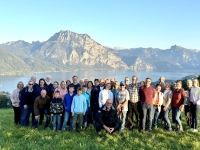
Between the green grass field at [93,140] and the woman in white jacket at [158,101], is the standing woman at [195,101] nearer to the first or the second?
the green grass field at [93,140]

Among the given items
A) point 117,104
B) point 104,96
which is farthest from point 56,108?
point 117,104

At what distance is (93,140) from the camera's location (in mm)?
7227

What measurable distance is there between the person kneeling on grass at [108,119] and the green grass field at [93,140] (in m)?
0.33

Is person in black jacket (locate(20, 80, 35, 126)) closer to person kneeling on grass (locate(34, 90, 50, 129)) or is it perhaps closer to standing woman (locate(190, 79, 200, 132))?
person kneeling on grass (locate(34, 90, 50, 129))

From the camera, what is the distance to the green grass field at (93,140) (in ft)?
21.6

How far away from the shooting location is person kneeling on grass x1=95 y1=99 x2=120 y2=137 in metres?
7.78

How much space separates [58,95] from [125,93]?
2785mm

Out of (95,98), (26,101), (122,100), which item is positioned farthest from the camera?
(95,98)

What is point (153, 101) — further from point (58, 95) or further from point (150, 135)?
point (58, 95)

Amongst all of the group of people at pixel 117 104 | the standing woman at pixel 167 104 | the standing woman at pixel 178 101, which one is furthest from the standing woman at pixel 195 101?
the standing woman at pixel 167 104

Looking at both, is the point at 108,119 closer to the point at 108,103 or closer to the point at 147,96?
the point at 108,103

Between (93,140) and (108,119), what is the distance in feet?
3.31

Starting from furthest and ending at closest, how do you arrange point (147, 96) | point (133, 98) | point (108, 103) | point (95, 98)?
point (95, 98) < point (133, 98) < point (147, 96) < point (108, 103)

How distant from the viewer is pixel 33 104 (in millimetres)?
8922
